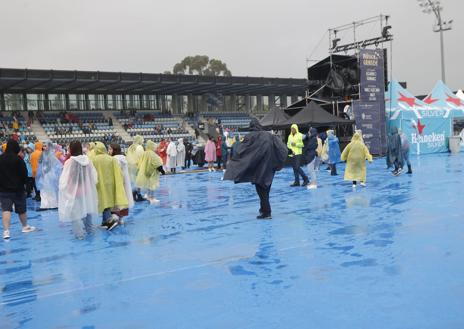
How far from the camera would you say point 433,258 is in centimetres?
501

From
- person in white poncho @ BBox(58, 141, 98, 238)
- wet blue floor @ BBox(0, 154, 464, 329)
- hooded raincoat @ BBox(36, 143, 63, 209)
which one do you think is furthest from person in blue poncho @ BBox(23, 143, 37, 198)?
person in white poncho @ BBox(58, 141, 98, 238)

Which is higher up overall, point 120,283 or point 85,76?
point 85,76

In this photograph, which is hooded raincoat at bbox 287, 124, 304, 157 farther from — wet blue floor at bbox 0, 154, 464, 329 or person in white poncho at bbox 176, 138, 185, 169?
person in white poncho at bbox 176, 138, 185, 169

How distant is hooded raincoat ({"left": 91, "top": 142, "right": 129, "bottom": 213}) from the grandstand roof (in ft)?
80.7

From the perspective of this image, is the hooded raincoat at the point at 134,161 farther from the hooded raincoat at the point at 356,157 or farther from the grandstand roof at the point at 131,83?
the grandstand roof at the point at 131,83

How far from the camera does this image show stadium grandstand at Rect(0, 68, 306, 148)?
3120cm

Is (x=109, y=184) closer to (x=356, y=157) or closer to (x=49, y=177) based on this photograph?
(x=49, y=177)

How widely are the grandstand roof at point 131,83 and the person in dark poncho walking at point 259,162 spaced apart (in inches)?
995

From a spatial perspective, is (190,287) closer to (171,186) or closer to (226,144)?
(171,186)

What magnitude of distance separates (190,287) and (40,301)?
1351 mm

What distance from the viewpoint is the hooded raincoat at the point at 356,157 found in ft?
36.3

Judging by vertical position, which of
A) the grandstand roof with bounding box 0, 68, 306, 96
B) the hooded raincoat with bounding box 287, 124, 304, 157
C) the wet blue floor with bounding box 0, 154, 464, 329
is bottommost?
the wet blue floor with bounding box 0, 154, 464, 329

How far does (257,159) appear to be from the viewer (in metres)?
7.67

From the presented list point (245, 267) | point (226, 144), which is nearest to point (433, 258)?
point (245, 267)
